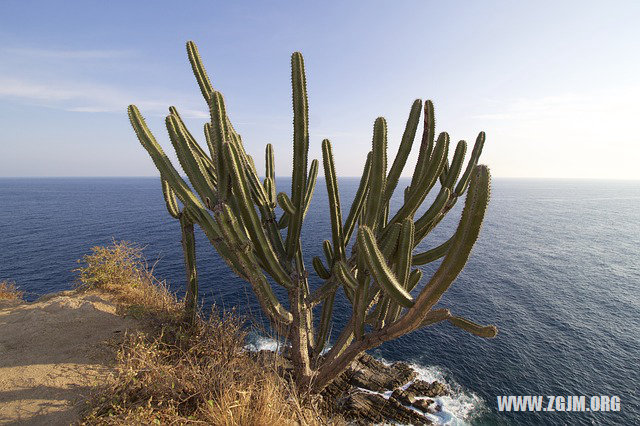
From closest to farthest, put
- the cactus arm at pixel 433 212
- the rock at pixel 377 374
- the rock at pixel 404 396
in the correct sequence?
the cactus arm at pixel 433 212 < the rock at pixel 404 396 < the rock at pixel 377 374

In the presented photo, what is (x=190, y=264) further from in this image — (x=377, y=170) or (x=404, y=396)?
(x=404, y=396)

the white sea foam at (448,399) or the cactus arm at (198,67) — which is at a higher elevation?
the cactus arm at (198,67)

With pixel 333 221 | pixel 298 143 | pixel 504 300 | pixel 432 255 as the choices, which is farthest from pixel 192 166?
pixel 504 300

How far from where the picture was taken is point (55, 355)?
6973 mm

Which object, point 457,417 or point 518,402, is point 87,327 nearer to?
point 457,417

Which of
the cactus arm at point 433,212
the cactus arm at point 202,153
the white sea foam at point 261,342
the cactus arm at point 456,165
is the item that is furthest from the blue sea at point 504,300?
the cactus arm at point 456,165

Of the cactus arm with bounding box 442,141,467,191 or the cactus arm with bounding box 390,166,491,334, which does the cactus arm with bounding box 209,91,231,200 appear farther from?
the cactus arm with bounding box 442,141,467,191

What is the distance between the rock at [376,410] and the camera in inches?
621

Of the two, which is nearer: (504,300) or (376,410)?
(376,410)

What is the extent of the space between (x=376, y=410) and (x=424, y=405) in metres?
3.64

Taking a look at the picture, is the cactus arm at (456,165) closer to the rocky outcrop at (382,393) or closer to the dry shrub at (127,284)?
the dry shrub at (127,284)

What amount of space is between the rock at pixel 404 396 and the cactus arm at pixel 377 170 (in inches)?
694

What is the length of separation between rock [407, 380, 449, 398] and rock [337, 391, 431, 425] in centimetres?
223

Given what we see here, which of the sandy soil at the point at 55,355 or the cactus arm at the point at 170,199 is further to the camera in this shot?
the cactus arm at the point at 170,199
